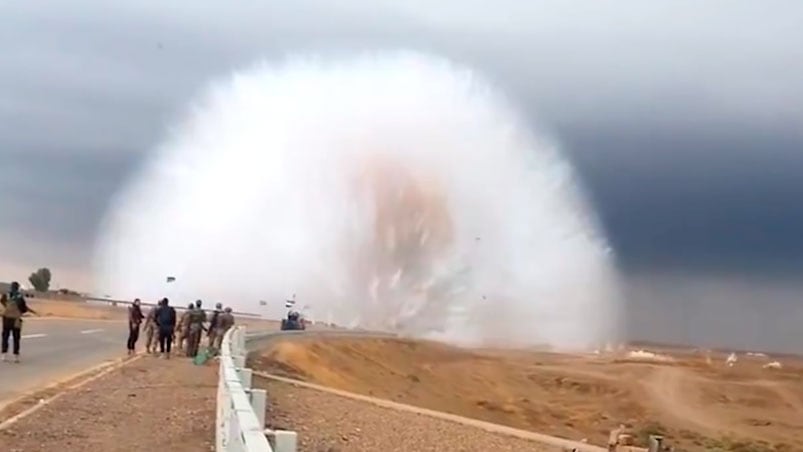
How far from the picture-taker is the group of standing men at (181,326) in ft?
115

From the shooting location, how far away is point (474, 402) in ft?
171

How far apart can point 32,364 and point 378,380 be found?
959 inches

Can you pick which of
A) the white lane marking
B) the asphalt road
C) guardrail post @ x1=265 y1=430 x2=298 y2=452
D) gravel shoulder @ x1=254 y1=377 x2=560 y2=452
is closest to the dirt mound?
the asphalt road

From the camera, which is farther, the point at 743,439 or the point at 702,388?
the point at 702,388

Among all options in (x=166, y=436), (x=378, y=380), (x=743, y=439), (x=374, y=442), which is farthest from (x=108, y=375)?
(x=743, y=439)

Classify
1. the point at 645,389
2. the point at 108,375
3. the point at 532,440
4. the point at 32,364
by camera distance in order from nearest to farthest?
1. the point at 532,440
2. the point at 108,375
3. the point at 32,364
4. the point at 645,389

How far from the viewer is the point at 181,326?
129ft

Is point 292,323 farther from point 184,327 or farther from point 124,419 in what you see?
point 124,419

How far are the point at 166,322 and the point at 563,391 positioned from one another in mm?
32995

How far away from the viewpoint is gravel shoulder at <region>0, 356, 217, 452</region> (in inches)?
605

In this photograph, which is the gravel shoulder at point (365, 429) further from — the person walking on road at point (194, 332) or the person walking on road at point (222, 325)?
the person walking on road at point (222, 325)

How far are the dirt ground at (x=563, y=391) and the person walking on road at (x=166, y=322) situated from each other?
286 cm

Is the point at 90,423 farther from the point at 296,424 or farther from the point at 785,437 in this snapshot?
the point at 785,437

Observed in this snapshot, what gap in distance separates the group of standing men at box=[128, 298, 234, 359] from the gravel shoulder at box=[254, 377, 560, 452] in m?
8.41
